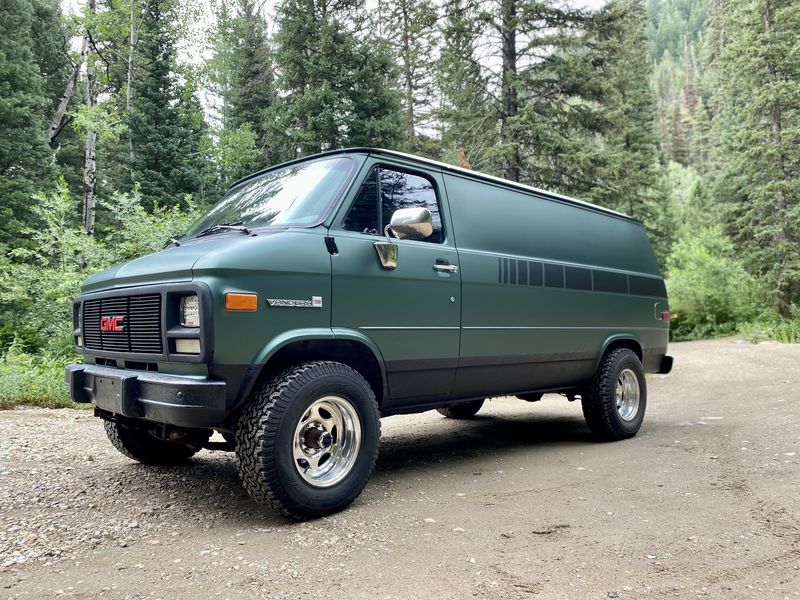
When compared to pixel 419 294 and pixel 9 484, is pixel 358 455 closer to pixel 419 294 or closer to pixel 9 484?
pixel 419 294

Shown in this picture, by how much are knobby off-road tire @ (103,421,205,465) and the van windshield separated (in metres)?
1.60

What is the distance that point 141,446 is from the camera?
4512 millimetres

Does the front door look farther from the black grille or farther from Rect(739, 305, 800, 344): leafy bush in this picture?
Rect(739, 305, 800, 344): leafy bush

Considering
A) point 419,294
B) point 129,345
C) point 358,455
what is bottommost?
point 358,455

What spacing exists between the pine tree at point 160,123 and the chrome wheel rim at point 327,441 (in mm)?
15765

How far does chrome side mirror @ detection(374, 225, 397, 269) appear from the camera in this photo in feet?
12.7

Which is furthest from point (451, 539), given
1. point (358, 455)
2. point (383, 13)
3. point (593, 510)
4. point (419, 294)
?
point (383, 13)

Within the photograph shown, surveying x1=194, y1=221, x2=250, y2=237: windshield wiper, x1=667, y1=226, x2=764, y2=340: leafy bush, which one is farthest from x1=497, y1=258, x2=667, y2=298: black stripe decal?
x1=667, y1=226, x2=764, y2=340: leafy bush

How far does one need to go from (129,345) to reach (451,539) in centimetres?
227

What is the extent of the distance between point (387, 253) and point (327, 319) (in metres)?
0.65

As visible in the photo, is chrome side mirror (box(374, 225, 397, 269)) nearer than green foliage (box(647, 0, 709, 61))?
Yes

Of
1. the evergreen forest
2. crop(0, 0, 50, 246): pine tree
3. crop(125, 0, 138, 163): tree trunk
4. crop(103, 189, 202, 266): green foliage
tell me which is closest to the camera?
crop(103, 189, 202, 266): green foliage

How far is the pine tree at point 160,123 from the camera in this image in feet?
59.2

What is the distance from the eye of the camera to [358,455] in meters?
3.64
